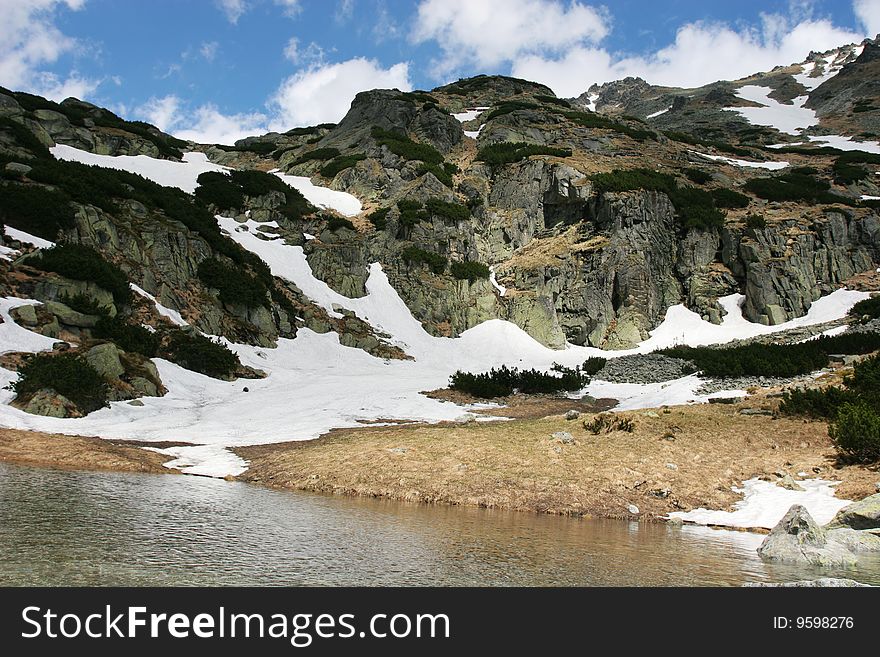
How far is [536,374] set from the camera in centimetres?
3055

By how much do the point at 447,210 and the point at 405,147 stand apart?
47.0 feet

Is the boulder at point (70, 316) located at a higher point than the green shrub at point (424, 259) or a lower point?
lower

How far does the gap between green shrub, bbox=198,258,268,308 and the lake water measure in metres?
25.5

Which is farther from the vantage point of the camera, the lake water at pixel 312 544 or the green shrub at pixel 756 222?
the green shrub at pixel 756 222

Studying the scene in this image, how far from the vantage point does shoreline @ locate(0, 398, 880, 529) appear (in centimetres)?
1148

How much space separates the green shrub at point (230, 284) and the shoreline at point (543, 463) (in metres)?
20.9

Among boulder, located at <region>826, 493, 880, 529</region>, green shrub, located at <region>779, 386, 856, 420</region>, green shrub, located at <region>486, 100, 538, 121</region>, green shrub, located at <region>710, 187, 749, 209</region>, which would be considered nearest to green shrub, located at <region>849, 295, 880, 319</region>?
green shrub, located at <region>710, 187, 749, 209</region>

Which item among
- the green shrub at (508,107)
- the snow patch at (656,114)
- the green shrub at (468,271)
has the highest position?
the snow patch at (656,114)

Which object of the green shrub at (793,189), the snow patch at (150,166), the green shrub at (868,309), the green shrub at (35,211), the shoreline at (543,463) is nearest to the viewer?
the shoreline at (543,463)

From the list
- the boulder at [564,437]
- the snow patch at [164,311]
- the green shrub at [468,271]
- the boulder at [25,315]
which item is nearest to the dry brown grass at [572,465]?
the boulder at [564,437]

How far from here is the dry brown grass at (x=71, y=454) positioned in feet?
39.4

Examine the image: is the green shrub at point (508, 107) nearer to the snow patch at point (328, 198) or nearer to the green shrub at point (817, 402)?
the snow patch at point (328, 198)

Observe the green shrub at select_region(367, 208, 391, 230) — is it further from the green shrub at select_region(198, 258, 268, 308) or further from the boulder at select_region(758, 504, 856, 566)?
the boulder at select_region(758, 504, 856, 566)
